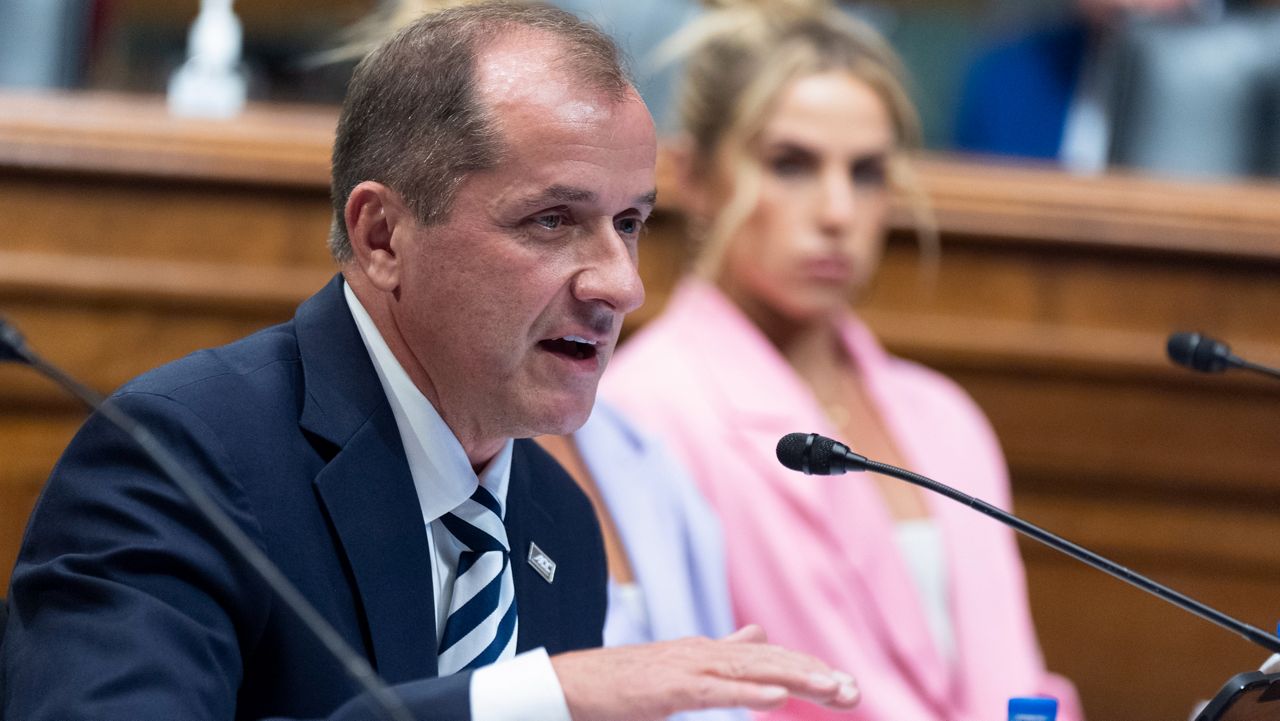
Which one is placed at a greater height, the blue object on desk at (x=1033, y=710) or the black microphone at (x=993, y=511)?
the black microphone at (x=993, y=511)

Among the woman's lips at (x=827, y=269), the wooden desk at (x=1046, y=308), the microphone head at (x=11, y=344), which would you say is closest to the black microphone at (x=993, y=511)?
the microphone head at (x=11, y=344)

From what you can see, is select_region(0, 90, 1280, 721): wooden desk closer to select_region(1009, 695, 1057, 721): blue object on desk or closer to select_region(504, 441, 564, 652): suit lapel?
select_region(504, 441, 564, 652): suit lapel

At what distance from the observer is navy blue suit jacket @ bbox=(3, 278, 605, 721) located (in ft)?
2.67

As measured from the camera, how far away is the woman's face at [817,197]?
181cm

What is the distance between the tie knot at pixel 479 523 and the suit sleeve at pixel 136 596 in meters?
0.16

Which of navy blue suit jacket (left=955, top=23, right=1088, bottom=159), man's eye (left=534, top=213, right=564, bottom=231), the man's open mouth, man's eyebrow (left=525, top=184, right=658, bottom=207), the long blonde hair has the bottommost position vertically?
the man's open mouth

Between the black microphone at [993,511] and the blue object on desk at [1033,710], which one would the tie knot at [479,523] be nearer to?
the black microphone at [993,511]

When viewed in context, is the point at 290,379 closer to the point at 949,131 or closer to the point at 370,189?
the point at 370,189

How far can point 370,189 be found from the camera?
0.99 meters

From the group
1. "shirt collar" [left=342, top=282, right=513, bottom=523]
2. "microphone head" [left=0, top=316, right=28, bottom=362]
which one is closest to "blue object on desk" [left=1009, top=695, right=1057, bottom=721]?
"shirt collar" [left=342, top=282, right=513, bottom=523]

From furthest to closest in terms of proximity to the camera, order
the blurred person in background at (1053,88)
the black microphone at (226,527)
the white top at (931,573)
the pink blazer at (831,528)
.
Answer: the blurred person in background at (1053,88) < the white top at (931,573) < the pink blazer at (831,528) < the black microphone at (226,527)

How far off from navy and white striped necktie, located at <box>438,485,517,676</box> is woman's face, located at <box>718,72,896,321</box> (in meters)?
0.85

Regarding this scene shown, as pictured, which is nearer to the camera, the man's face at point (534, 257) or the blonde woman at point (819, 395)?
the man's face at point (534, 257)

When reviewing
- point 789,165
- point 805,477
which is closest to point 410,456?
point 805,477
